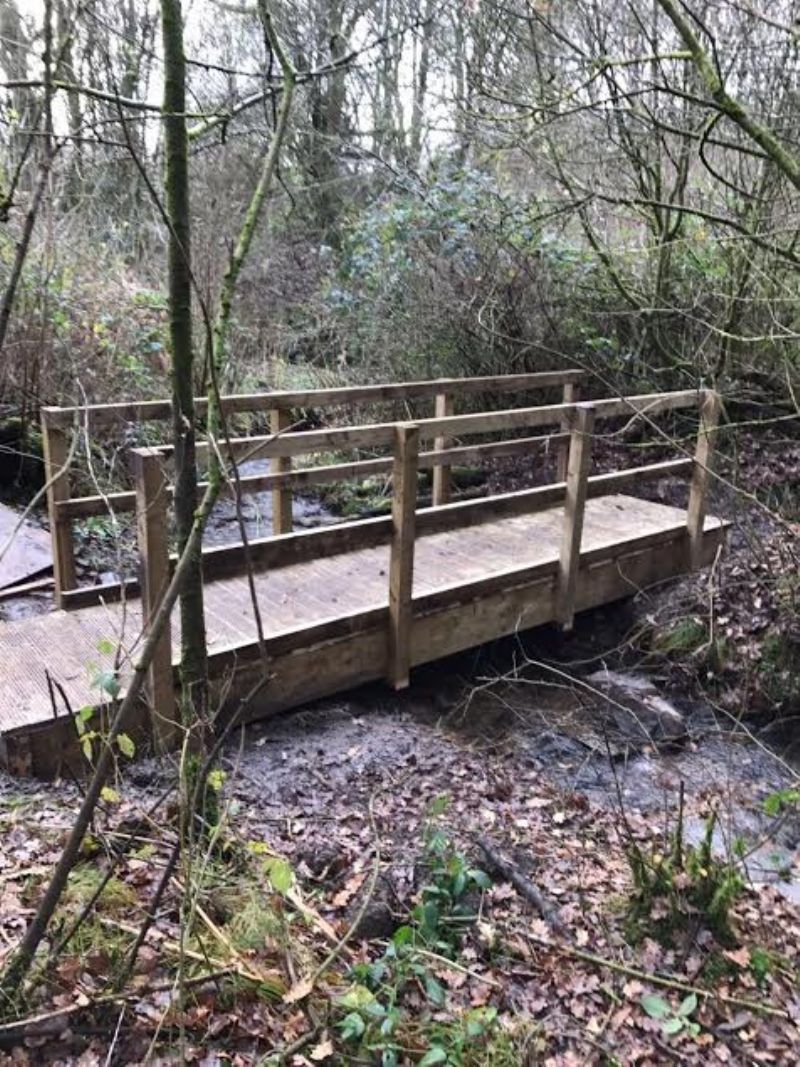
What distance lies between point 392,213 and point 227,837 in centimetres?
813

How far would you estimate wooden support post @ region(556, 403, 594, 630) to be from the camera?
18.3 ft

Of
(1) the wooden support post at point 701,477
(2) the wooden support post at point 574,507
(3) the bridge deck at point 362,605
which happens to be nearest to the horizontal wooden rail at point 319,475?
(3) the bridge deck at point 362,605

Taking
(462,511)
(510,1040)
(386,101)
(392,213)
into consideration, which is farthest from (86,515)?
(386,101)

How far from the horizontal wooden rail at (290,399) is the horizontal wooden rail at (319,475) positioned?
435mm

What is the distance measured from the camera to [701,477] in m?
6.67

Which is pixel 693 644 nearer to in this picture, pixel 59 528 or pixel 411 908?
pixel 411 908

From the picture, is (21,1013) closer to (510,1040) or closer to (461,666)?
(510,1040)

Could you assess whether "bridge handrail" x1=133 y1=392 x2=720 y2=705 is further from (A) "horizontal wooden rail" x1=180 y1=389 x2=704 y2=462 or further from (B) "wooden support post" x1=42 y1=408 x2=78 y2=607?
(B) "wooden support post" x1=42 y1=408 x2=78 y2=607

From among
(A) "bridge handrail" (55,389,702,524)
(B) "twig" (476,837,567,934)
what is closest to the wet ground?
(B) "twig" (476,837,567,934)

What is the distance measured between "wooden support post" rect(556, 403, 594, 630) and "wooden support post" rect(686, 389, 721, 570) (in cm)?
107

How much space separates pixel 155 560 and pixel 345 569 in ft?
6.50

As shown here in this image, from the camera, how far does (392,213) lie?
9.60 m

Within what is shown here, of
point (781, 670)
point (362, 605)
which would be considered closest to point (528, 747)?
point (362, 605)

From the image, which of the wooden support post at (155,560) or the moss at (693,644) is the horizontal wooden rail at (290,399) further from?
the moss at (693,644)
